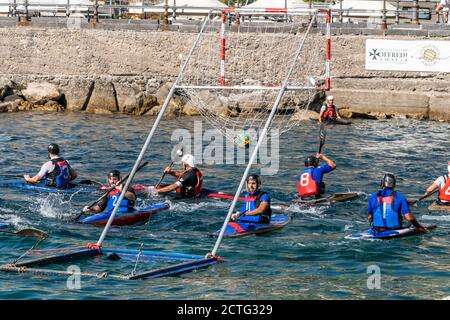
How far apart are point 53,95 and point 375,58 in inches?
474

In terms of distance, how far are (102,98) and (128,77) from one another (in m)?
1.53

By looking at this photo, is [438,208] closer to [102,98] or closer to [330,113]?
[330,113]

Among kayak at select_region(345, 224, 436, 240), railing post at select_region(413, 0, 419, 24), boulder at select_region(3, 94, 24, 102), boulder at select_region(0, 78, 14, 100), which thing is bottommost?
kayak at select_region(345, 224, 436, 240)

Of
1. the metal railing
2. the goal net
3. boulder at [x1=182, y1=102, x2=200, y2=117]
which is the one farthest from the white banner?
boulder at [x1=182, y1=102, x2=200, y2=117]

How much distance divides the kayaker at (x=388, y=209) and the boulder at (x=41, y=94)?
20840 millimetres

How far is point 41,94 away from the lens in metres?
35.5

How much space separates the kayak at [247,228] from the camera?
671 inches

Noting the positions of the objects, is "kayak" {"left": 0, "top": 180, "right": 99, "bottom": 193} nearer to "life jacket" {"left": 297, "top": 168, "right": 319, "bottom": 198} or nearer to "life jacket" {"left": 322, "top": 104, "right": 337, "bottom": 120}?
"life jacket" {"left": 297, "top": 168, "right": 319, "bottom": 198}

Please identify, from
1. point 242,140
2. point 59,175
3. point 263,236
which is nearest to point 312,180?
point 263,236

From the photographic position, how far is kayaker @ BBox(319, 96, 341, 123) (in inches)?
1253

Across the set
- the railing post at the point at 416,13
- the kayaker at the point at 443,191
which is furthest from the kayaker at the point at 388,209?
the railing post at the point at 416,13

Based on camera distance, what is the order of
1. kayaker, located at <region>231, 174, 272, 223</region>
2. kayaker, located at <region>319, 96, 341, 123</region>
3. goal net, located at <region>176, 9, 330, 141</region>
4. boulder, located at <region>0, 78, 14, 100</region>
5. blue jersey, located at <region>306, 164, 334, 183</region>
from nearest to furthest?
1. kayaker, located at <region>231, 174, 272, 223</region>
2. blue jersey, located at <region>306, 164, 334, 183</region>
3. goal net, located at <region>176, 9, 330, 141</region>
4. kayaker, located at <region>319, 96, 341, 123</region>
5. boulder, located at <region>0, 78, 14, 100</region>

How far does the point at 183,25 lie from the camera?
36.3m
